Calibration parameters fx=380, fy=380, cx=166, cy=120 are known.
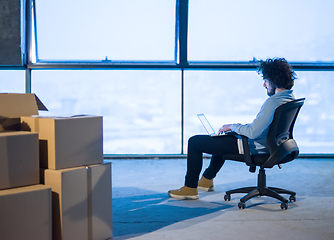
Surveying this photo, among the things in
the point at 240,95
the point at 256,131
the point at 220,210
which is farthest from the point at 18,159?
the point at 240,95

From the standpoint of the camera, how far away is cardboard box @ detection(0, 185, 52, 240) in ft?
5.65

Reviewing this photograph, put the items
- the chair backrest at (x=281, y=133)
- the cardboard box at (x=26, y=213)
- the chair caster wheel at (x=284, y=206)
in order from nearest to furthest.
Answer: the cardboard box at (x=26, y=213) < the chair backrest at (x=281, y=133) < the chair caster wheel at (x=284, y=206)

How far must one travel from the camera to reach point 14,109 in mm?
2170

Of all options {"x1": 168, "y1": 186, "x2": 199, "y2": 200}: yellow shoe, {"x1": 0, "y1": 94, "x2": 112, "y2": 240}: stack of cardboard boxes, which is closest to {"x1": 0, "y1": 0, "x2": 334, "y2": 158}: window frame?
{"x1": 168, "y1": 186, "x2": 199, "y2": 200}: yellow shoe

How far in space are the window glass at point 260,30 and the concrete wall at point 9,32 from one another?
7.33 feet

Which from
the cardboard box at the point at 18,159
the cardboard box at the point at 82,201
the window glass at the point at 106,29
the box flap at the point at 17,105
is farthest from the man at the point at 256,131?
the window glass at the point at 106,29

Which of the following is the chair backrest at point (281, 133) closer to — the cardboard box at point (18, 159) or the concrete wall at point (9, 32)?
the cardboard box at point (18, 159)

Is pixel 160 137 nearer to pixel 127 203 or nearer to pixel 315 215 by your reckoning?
pixel 127 203

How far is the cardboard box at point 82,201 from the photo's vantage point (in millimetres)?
1923

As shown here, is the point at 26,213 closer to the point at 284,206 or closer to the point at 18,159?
the point at 18,159

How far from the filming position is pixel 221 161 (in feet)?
10.7

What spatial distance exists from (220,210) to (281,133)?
70 centimetres

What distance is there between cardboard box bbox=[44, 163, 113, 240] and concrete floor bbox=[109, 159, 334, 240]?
17 centimetres

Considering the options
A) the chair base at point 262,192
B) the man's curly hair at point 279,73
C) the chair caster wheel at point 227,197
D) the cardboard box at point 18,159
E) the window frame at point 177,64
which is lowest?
the chair caster wheel at point 227,197
